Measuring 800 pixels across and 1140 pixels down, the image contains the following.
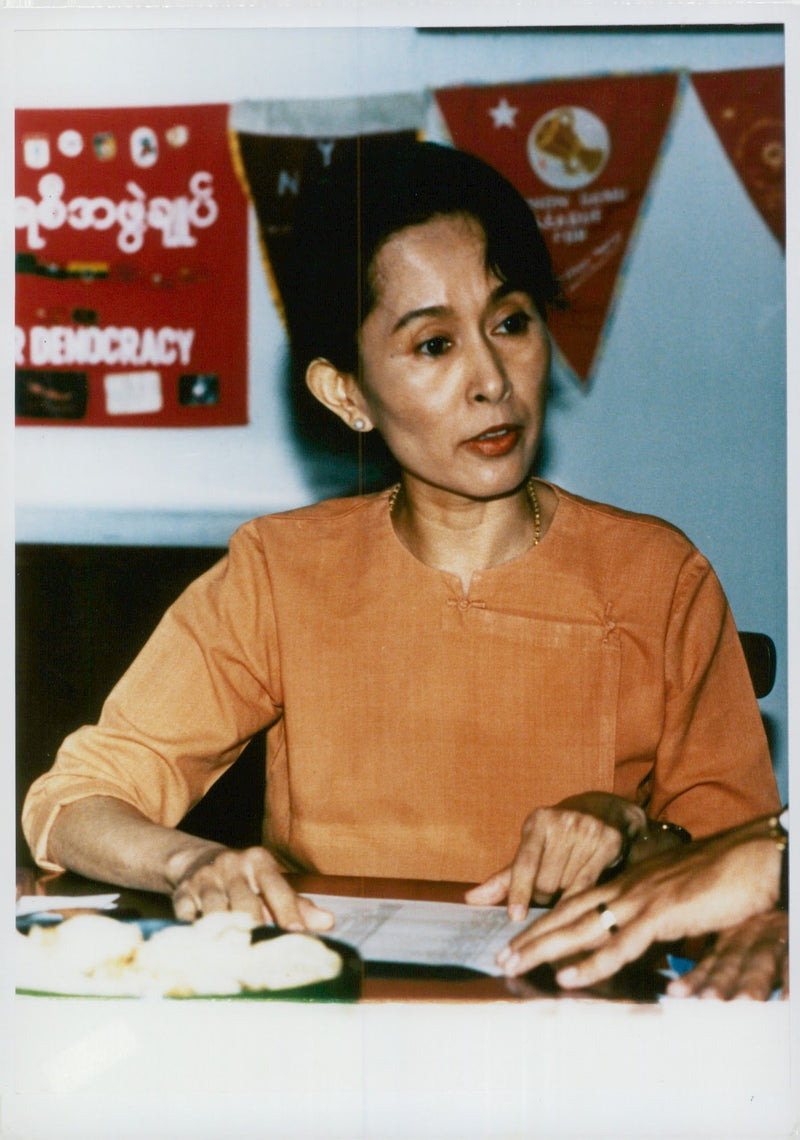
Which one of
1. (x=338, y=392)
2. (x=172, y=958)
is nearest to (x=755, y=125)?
(x=338, y=392)

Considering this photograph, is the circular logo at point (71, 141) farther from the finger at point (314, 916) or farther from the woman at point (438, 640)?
the finger at point (314, 916)

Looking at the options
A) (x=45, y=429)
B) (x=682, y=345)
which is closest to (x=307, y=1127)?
(x=45, y=429)

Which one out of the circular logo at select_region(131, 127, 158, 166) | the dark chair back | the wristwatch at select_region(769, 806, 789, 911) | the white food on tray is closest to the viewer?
the white food on tray

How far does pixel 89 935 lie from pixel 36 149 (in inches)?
43.7

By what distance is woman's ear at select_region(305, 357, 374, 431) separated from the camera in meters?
1.64

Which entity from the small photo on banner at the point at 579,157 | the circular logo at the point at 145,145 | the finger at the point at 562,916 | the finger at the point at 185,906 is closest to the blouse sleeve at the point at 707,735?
the finger at the point at 562,916

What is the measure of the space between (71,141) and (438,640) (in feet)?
2.96

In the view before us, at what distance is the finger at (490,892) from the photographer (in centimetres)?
129

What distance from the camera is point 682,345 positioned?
1626mm

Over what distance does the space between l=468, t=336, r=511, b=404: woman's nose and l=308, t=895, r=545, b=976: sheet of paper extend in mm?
647

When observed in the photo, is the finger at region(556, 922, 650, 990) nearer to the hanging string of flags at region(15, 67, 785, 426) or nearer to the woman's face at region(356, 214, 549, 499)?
the woman's face at region(356, 214, 549, 499)

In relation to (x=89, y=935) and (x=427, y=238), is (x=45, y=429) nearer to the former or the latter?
(x=427, y=238)

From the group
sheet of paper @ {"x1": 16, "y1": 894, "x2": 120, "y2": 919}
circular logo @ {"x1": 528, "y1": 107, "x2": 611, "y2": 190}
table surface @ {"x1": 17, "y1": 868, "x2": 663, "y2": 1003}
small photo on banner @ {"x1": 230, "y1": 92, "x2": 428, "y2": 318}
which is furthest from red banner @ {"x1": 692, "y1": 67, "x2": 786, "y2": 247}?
sheet of paper @ {"x1": 16, "y1": 894, "x2": 120, "y2": 919}

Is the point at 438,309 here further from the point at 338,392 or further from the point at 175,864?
the point at 175,864
